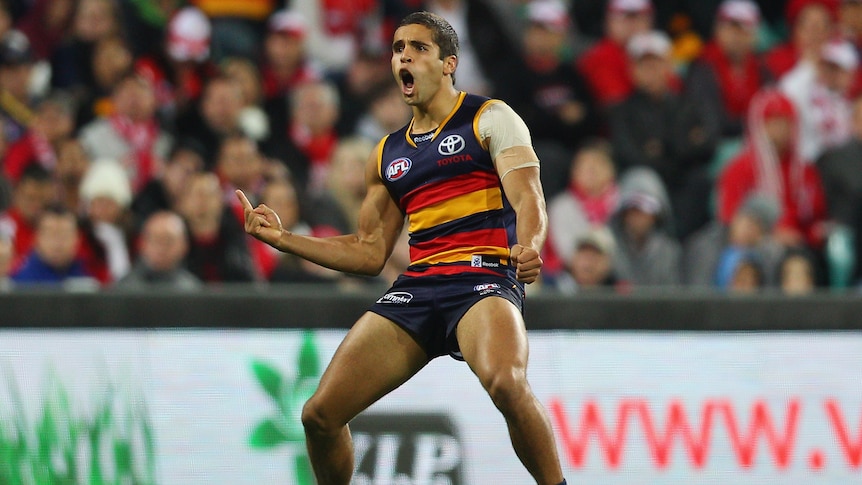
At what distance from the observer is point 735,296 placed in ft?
25.8

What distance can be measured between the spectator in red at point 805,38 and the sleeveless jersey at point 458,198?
6089 mm

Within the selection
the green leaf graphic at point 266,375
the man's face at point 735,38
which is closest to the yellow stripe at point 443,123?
the green leaf graphic at point 266,375

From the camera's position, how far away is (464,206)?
6.00 m

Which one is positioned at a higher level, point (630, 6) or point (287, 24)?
point (630, 6)

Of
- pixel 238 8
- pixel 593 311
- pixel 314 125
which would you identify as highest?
pixel 238 8

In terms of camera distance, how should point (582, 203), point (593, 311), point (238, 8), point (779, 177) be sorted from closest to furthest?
point (593, 311) < point (582, 203) < point (779, 177) < point (238, 8)

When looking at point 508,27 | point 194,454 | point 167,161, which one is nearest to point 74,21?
point 167,161

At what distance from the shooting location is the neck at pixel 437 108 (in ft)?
19.9

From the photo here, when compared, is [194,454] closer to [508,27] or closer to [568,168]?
[568,168]

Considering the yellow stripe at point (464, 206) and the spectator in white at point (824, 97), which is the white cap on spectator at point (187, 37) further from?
the yellow stripe at point (464, 206)

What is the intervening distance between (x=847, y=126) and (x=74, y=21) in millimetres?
6302

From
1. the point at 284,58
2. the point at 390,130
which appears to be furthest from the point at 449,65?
the point at 284,58

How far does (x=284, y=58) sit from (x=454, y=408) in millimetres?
4674

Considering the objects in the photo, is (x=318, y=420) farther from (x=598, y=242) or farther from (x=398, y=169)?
(x=598, y=242)
